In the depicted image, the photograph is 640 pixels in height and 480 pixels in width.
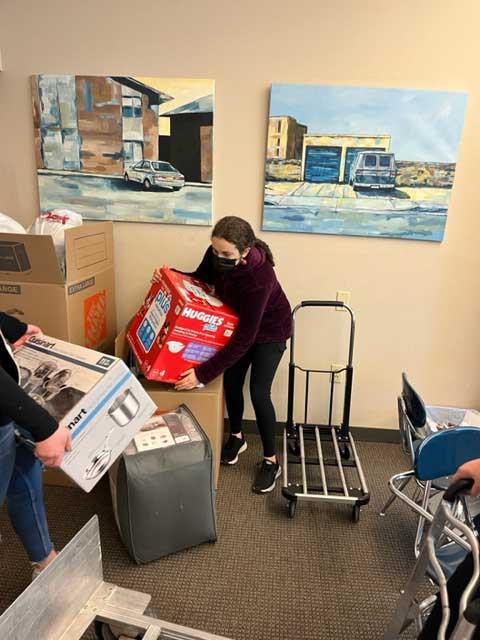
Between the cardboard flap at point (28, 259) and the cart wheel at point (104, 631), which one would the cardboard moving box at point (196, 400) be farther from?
the cart wheel at point (104, 631)

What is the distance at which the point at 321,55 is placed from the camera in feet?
6.62

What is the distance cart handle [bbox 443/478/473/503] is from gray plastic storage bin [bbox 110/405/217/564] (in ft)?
3.10

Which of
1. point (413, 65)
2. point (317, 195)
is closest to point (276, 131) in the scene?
point (317, 195)

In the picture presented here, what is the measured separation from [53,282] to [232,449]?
1273 millimetres

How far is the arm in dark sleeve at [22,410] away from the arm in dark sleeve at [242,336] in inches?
33.1

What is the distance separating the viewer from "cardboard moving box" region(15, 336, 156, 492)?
4.13ft

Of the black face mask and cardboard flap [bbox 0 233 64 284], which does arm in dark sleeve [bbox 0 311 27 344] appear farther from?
the black face mask

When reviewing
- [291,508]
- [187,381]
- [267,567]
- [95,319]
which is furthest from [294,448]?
[95,319]

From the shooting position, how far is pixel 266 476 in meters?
2.14

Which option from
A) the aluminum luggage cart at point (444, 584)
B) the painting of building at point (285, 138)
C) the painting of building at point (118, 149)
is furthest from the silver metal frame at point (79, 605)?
the painting of building at point (285, 138)

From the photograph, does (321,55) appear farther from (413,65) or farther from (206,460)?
(206,460)

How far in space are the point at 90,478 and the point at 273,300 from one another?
1.11m

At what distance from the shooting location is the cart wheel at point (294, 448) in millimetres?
2362

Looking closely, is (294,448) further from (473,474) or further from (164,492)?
(473,474)
